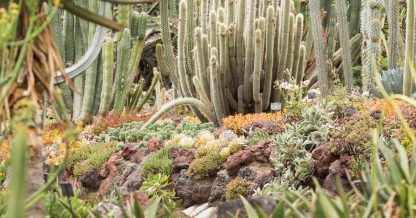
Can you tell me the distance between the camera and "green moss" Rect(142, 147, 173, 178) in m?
6.89

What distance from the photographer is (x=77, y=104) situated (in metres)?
11.5

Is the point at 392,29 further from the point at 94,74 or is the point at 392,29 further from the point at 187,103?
the point at 94,74

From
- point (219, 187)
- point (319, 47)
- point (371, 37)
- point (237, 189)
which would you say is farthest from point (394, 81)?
point (237, 189)

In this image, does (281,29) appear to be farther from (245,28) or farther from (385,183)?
(385,183)

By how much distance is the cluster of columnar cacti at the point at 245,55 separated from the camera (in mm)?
8883

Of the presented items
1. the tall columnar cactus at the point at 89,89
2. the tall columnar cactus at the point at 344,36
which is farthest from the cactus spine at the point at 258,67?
the tall columnar cactus at the point at 89,89

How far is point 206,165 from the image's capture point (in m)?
6.55

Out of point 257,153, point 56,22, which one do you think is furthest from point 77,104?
point 257,153

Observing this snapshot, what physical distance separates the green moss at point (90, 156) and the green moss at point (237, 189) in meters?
2.11

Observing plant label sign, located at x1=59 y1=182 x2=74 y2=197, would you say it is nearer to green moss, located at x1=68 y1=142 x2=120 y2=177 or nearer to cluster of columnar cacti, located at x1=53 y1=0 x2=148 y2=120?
green moss, located at x1=68 y1=142 x2=120 y2=177

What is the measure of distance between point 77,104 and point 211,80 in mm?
3344

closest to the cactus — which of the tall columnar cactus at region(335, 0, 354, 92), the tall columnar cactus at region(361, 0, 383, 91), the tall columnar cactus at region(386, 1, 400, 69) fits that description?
the tall columnar cactus at region(335, 0, 354, 92)

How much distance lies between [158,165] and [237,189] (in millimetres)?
1130

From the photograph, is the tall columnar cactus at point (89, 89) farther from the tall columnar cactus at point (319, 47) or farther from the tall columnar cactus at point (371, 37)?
the tall columnar cactus at point (371, 37)
